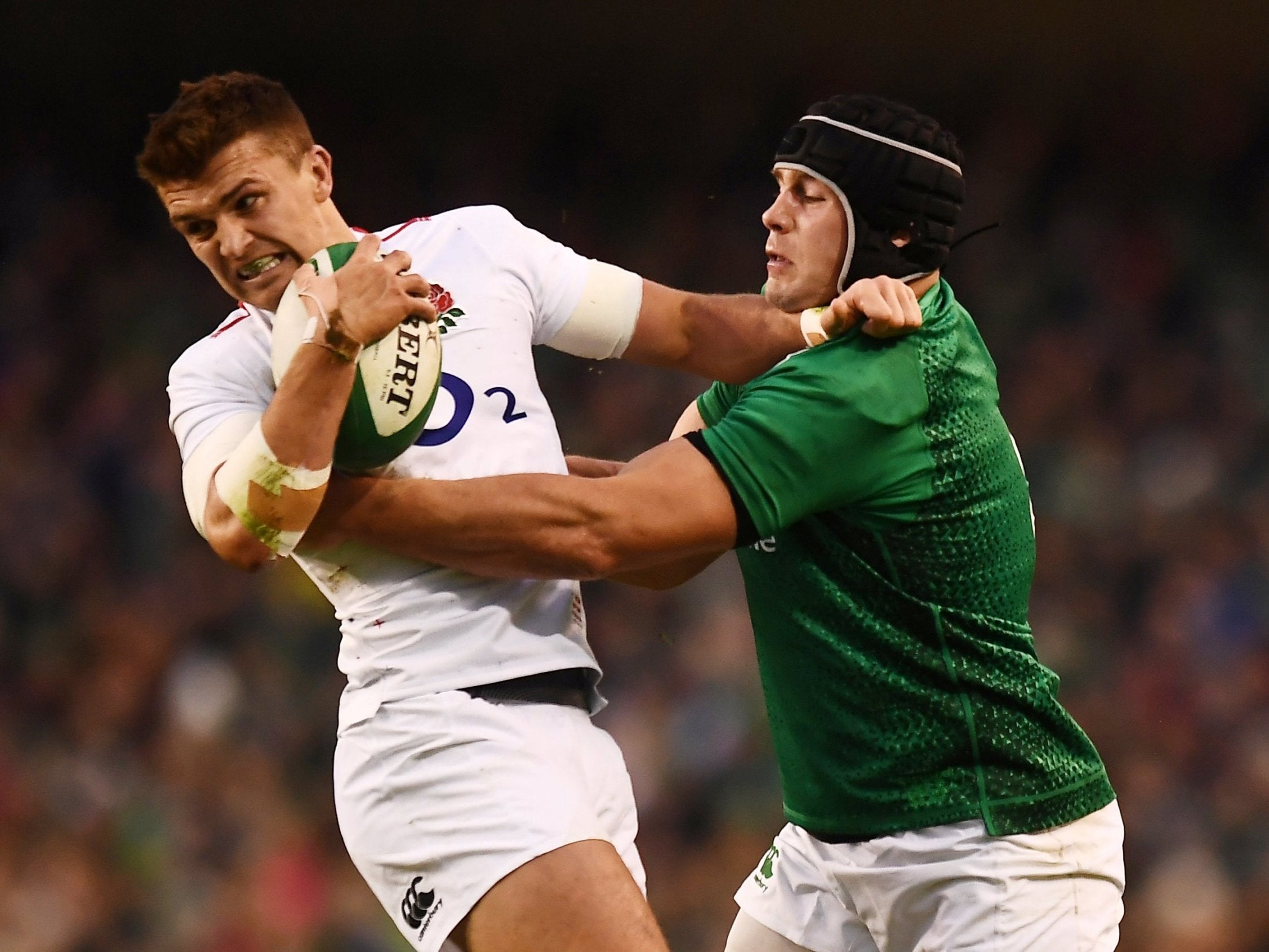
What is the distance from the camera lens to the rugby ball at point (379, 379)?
2336mm

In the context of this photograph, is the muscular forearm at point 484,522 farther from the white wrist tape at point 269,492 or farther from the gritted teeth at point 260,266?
the gritted teeth at point 260,266

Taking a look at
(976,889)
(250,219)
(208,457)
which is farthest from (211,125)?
(976,889)

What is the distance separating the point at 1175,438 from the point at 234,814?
3942 mm

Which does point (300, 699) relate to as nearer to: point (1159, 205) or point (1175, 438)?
point (1175, 438)

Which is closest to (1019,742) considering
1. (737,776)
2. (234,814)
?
(737,776)

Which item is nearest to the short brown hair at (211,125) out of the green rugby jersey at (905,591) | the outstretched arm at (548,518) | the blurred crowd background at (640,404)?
the outstretched arm at (548,518)

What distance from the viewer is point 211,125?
8.59ft

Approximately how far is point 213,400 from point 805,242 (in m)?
1.13

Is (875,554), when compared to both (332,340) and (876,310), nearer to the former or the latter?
(876,310)

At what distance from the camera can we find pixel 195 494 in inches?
96.7

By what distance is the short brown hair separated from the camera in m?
2.61

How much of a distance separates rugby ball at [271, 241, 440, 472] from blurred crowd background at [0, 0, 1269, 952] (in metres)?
3.47

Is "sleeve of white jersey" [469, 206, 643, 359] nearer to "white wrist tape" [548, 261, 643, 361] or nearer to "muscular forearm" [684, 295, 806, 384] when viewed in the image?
"white wrist tape" [548, 261, 643, 361]

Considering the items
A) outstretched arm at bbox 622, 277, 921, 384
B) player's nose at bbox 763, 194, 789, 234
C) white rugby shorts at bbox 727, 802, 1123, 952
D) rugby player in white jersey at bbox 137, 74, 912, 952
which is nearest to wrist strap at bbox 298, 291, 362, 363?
rugby player in white jersey at bbox 137, 74, 912, 952
